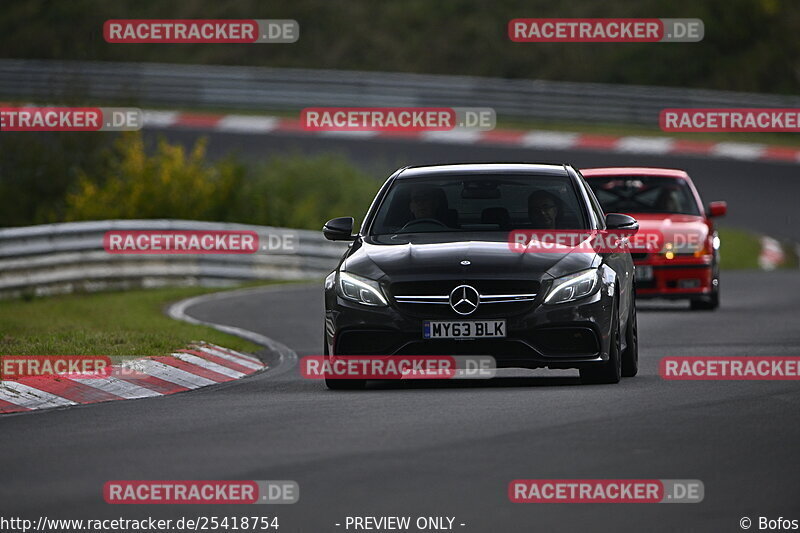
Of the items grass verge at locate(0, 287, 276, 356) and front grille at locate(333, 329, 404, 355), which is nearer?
front grille at locate(333, 329, 404, 355)

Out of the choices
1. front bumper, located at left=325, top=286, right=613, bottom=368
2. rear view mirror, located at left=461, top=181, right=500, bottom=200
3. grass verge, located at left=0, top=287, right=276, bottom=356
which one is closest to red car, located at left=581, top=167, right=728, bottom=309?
grass verge, located at left=0, top=287, right=276, bottom=356

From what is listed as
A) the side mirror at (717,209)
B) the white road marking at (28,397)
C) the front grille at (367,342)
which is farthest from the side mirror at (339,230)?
the side mirror at (717,209)

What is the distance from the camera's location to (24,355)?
13602 millimetres

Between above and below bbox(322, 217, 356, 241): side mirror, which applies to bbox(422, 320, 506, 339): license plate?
below

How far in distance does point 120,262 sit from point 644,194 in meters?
7.17

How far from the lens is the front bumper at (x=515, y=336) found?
11484mm

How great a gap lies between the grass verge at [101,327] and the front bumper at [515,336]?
2.95 metres

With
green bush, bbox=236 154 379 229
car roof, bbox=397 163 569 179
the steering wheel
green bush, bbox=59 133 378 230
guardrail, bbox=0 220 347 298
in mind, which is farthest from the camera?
green bush, bbox=236 154 379 229

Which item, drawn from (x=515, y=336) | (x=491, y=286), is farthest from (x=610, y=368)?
(x=491, y=286)

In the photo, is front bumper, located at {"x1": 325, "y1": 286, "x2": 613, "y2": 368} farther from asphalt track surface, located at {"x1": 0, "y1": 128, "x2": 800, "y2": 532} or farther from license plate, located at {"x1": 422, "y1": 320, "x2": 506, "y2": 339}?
asphalt track surface, located at {"x1": 0, "y1": 128, "x2": 800, "y2": 532}

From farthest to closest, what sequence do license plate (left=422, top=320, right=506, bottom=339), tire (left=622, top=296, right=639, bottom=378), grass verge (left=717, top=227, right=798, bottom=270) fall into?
grass verge (left=717, top=227, right=798, bottom=270), tire (left=622, top=296, right=639, bottom=378), license plate (left=422, top=320, right=506, bottom=339)

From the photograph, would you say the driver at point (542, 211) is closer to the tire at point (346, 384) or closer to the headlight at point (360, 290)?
the headlight at point (360, 290)

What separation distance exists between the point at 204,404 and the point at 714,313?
404 inches

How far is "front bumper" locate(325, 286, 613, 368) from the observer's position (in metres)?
11.5
